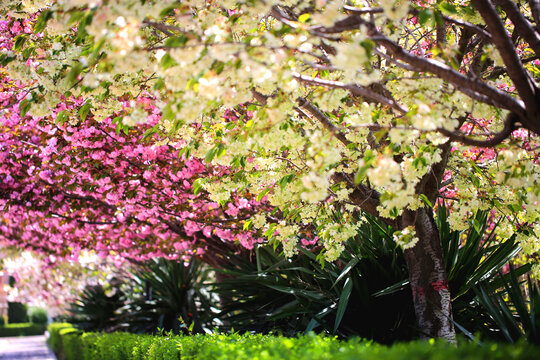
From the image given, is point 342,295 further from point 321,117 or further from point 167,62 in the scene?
point 167,62

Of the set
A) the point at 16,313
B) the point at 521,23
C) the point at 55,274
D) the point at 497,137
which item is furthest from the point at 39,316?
the point at 521,23

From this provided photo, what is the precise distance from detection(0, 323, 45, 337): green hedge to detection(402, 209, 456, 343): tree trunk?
38052mm

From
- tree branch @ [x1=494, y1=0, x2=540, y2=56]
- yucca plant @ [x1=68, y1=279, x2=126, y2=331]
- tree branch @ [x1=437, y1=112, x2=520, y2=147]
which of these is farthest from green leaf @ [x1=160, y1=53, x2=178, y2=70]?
yucca plant @ [x1=68, y1=279, x2=126, y2=331]

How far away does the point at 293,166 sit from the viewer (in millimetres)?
5375

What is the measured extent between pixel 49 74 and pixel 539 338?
4.43 m

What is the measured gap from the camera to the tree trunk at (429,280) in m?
5.00

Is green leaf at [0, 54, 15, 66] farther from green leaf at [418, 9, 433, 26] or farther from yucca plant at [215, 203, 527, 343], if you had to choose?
yucca plant at [215, 203, 527, 343]

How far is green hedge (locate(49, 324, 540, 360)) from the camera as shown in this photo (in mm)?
2398

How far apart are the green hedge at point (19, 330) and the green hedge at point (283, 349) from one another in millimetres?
32172

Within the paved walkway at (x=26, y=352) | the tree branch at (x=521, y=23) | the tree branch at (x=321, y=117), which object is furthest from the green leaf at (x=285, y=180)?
the paved walkway at (x=26, y=352)

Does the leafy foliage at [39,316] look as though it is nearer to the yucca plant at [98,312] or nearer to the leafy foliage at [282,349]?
the yucca plant at [98,312]

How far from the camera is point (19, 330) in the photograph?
36.9m

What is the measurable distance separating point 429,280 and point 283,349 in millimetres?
2343

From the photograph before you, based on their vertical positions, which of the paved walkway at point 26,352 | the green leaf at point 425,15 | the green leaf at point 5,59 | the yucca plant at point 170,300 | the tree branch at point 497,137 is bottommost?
the paved walkway at point 26,352
